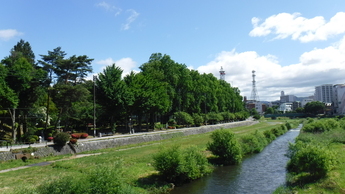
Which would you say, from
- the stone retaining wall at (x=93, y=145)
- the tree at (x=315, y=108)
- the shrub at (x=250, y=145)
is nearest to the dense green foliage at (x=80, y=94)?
the stone retaining wall at (x=93, y=145)

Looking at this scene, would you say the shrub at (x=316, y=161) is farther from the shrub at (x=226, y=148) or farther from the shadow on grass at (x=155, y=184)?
the shadow on grass at (x=155, y=184)

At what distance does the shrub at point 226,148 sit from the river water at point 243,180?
1.11 metres

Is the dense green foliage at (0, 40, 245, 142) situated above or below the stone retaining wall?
above

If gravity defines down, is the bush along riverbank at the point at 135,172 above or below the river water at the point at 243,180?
above

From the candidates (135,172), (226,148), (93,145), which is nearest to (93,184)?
(135,172)

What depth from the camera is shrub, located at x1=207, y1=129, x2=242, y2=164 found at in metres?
31.2

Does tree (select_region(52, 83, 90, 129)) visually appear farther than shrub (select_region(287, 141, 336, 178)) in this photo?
Yes

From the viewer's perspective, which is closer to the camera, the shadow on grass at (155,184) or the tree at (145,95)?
the shadow on grass at (155,184)

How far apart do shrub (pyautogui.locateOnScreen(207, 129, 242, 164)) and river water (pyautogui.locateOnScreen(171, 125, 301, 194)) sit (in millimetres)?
1110

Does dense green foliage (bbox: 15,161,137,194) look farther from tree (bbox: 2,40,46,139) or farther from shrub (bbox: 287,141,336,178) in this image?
tree (bbox: 2,40,46,139)

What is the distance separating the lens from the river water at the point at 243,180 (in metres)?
21.5

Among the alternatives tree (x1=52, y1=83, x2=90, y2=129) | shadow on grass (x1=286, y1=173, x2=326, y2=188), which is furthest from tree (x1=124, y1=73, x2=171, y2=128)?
shadow on grass (x1=286, y1=173, x2=326, y2=188)

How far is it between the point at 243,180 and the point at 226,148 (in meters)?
7.14

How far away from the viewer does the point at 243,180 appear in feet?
79.8
